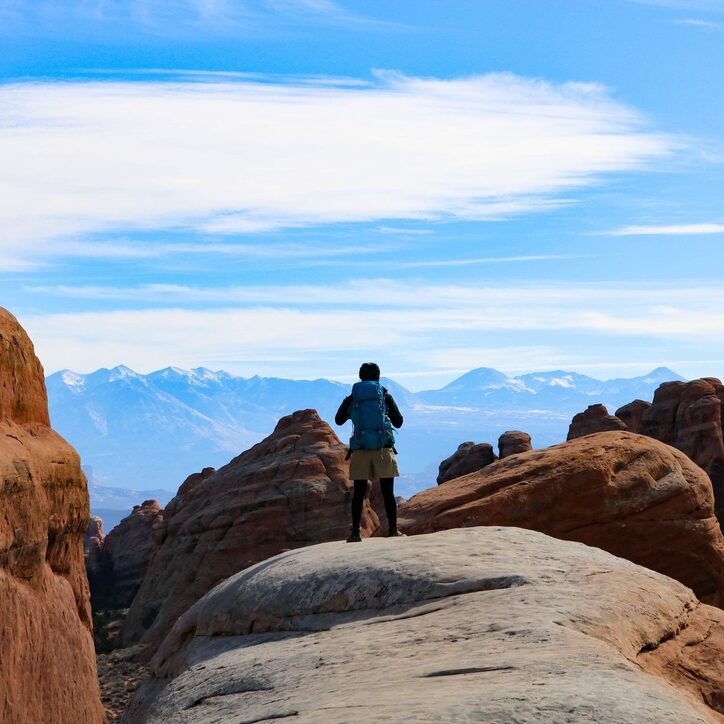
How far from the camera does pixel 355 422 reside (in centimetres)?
1884

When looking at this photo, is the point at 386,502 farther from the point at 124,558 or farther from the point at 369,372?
the point at 124,558

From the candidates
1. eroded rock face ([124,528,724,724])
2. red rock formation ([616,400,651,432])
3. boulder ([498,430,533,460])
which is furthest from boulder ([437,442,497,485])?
eroded rock face ([124,528,724,724])

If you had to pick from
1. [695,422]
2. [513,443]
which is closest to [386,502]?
[695,422]

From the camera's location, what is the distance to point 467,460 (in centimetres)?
7612

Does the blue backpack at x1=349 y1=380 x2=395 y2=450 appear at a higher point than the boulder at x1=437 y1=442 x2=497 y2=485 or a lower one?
lower

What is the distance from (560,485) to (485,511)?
2.18m

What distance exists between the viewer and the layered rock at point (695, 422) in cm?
6991

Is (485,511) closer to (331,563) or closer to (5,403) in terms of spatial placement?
(331,563)

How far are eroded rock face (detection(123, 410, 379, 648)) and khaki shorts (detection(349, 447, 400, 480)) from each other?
29307mm

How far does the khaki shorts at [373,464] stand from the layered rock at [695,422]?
51.1 meters

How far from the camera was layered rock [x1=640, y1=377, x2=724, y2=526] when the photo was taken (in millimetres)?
69906

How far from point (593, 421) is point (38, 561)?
6877cm

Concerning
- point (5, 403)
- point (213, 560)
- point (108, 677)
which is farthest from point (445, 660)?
point (213, 560)

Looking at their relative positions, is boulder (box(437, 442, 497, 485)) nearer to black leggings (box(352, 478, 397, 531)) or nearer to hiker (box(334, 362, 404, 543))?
black leggings (box(352, 478, 397, 531))
